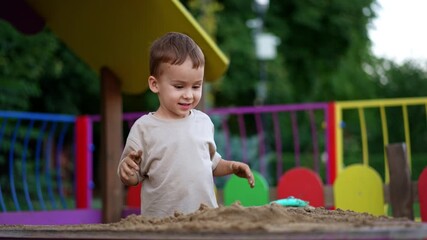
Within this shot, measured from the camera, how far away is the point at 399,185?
17.7 feet

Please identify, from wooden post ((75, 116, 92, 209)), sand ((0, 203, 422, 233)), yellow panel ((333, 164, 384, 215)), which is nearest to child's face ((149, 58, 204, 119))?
sand ((0, 203, 422, 233))

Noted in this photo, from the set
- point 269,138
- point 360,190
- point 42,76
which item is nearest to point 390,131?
point 269,138

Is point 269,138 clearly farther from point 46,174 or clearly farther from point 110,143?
point 110,143

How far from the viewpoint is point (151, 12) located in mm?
5574

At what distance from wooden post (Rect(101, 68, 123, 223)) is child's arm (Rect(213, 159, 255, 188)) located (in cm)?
292

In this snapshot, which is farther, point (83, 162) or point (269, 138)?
point (269, 138)

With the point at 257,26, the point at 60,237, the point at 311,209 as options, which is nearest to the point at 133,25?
the point at 311,209

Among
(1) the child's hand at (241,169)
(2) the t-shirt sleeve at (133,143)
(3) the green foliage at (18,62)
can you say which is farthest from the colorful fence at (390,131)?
(2) the t-shirt sleeve at (133,143)

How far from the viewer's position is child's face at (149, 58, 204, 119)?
351 cm

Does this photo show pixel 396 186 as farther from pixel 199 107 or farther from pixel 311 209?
pixel 311 209

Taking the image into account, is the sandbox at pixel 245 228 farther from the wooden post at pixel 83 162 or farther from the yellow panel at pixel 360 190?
the wooden post at pixel 83 162

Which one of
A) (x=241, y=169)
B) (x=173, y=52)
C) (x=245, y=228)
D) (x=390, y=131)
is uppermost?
(x=390, y=131)

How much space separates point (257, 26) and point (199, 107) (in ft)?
44.3

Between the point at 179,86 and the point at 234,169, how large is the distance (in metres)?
0.43
